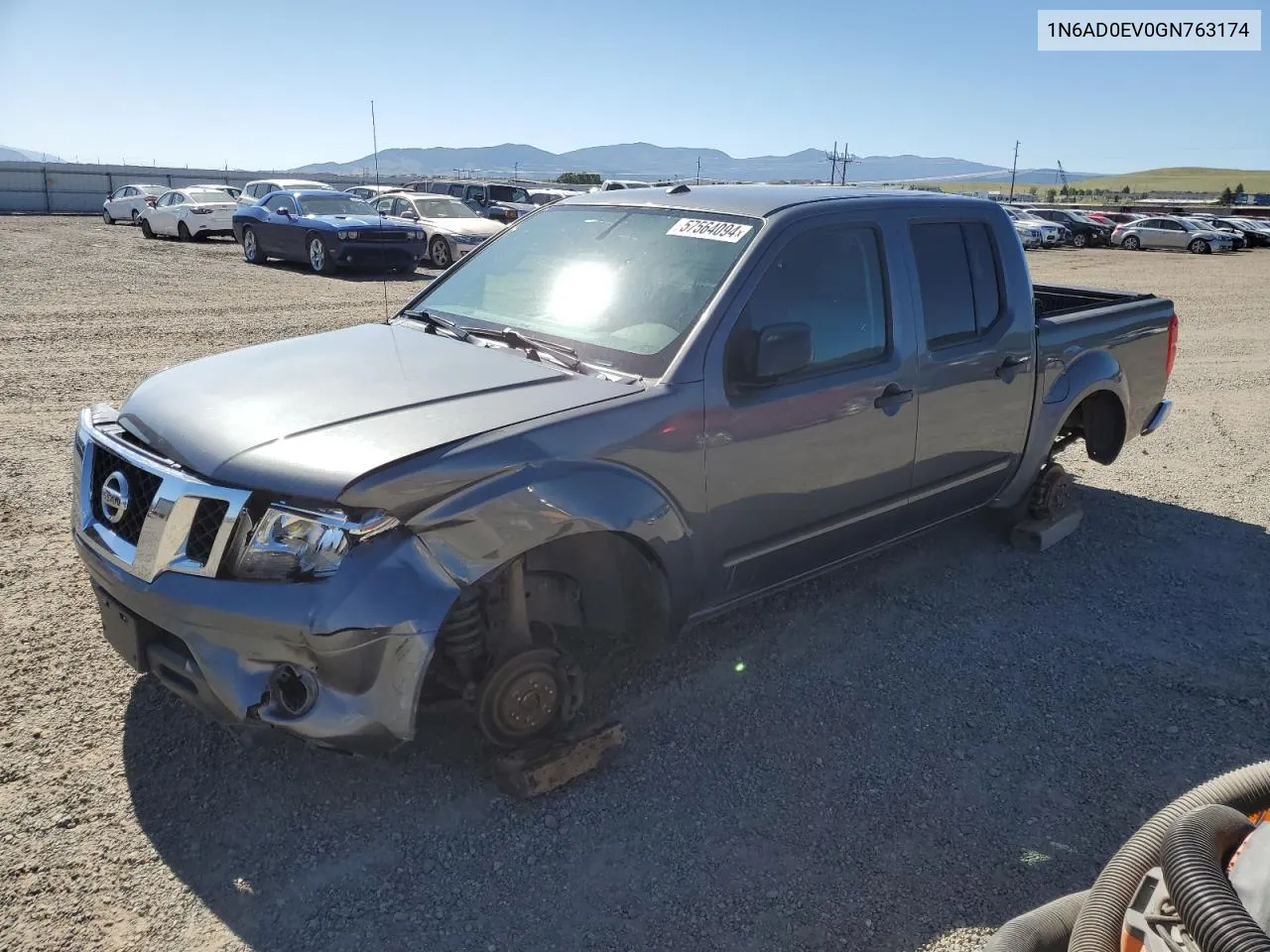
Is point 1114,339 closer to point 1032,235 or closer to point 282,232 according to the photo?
point 282,232

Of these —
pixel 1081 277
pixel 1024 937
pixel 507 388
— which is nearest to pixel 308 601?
pixel 507 388

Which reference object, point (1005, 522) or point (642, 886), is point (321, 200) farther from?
point (642, 886)

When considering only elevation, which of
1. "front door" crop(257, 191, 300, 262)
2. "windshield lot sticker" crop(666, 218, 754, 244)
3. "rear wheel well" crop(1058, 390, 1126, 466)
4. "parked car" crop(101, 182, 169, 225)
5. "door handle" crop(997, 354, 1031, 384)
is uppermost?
"parked car" crop(101, 182, 169, 225)

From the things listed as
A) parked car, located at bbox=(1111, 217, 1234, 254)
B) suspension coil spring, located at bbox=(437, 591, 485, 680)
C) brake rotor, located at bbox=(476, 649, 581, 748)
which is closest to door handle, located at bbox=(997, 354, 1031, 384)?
brake rotor, located at bbox=(476, 649, 581, 748)

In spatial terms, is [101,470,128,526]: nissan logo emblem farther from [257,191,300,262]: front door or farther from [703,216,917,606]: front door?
[257,191,300,262]: front door

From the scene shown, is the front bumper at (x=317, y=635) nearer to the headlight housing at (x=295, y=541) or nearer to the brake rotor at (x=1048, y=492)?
the headlight housing at (x=295, y=541)

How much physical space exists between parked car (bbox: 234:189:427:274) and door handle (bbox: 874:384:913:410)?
14.1 meters

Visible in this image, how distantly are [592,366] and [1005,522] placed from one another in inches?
121

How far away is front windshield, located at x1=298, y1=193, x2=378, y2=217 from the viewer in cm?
1825

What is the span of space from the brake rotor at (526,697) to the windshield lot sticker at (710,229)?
1.72 meters

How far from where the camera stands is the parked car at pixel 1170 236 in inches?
1404

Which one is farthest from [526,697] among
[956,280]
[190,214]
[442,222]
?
[190,214]

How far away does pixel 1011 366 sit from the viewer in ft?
14.9

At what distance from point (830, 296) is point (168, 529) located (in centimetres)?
254
